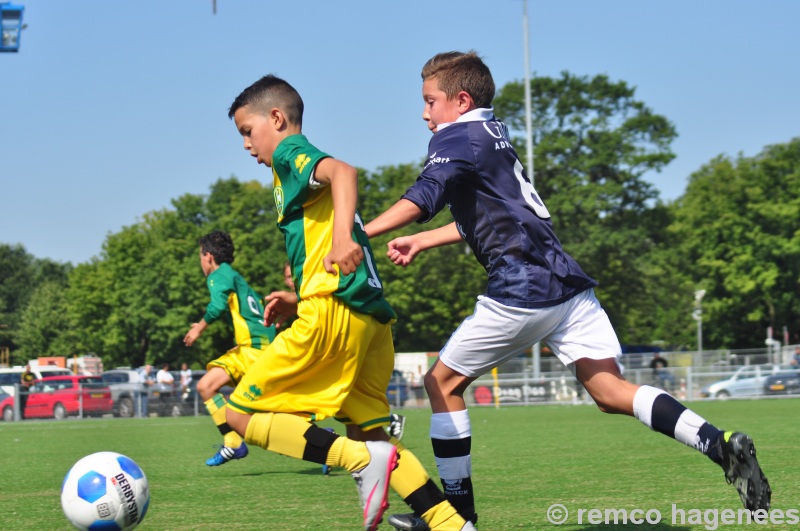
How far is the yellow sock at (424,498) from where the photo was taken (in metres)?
4.63

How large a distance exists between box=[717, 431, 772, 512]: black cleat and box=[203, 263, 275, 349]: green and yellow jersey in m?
5.73

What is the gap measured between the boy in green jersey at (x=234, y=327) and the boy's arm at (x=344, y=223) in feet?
17.4

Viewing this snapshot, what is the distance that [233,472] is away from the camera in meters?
9.48

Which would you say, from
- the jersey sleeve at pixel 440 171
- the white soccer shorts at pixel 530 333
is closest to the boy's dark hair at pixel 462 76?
the jersey sleeve at pixel 440 171

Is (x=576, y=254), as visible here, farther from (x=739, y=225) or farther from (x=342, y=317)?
(x=342, y=317)

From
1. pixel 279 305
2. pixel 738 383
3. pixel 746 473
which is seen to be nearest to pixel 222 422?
pixel 279 305

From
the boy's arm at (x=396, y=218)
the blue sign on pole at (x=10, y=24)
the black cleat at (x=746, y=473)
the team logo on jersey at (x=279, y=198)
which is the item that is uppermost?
the blue sign on pole at (x=10, y=24)

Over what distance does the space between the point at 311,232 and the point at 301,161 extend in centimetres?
34

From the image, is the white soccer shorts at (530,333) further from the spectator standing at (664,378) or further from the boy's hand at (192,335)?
the spectator standing at (664,378)

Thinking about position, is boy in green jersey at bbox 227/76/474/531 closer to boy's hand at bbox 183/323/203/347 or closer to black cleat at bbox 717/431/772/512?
black cleat at bbox 717/431/772/512

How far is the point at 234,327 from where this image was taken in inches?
384

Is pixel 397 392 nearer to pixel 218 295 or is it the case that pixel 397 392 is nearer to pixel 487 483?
pixel 218 295

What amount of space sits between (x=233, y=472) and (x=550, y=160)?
41373mm

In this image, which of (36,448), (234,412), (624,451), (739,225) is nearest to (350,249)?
(234,412)
